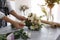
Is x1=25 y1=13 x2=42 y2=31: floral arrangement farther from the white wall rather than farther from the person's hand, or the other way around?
the white wall

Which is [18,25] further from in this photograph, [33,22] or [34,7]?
[34,7]

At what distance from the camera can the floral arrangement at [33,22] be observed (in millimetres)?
1624

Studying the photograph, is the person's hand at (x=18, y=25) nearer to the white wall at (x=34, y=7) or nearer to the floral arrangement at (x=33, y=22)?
the floral arrangement at (x=33, y=22)

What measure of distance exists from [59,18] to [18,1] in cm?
116

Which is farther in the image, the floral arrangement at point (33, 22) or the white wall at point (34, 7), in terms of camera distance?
the white wall at point (34, 7)

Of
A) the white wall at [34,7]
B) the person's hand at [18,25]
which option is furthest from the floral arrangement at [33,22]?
the white wall at [34,7]

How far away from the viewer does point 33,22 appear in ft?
5.35


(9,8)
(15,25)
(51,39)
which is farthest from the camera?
(9,8)

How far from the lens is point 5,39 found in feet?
3.23

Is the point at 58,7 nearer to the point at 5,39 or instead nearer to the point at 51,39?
the point at 51,39

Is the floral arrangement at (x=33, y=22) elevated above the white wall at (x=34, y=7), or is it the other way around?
the white wall at (x=34, y=7)

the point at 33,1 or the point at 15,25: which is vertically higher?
the point at 33,1

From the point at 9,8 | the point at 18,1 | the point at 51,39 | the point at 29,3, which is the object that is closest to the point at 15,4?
the point at 18,1

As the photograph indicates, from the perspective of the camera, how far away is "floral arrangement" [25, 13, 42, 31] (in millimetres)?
1624
